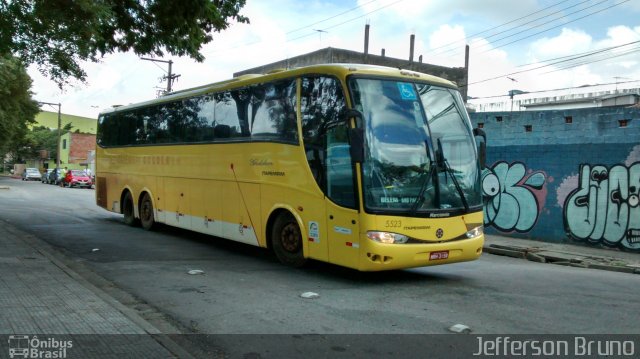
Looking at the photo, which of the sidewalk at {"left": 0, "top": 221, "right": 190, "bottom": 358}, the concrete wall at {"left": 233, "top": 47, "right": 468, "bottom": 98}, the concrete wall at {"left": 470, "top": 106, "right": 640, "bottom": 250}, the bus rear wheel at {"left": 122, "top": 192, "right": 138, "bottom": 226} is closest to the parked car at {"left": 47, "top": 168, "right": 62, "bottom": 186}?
the concrete wall at {"left": 233, "top": 47, "right": 468, "bottom": 98}

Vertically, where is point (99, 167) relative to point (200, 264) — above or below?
above

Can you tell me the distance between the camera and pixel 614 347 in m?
5.28

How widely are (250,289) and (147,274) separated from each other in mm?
2002

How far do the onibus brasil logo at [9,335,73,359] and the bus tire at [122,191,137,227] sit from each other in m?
10.6

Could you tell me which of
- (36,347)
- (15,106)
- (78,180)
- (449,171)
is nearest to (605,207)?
(449,171)

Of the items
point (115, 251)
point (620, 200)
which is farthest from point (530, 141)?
point (115, 251)

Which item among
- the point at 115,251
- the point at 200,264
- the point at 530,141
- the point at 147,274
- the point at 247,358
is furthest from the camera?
the point at 530,141

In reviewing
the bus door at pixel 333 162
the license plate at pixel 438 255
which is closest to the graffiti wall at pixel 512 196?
the license plate at pixel 438 255

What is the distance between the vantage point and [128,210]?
1562 centimetres

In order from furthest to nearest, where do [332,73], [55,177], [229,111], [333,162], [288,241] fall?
[55,177]
[229,111]
[288,241]
[332,73]
[333,162]

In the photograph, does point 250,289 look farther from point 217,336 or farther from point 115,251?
point 115,251

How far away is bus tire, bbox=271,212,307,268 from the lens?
9.06m

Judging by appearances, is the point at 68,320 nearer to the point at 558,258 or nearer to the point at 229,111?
the point at 229,111

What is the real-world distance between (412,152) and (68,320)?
4887 millimetres
